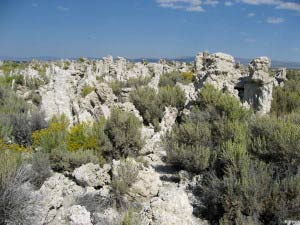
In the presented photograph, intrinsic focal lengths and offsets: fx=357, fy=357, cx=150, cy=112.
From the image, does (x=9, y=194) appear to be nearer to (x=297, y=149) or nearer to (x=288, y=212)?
(x=288, y=212)

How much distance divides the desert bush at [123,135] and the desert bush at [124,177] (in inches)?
74.6

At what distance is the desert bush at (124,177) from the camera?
269 inches

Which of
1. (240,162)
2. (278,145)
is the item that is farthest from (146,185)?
(278,145)

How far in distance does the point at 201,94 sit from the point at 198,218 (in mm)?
6279

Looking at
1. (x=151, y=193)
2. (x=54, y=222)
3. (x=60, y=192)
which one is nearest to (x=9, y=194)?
(x=54, y=222)

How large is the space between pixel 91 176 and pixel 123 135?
7.19 feet

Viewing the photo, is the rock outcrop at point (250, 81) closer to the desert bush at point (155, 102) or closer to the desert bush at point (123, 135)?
the desert bush at point (155, 102)

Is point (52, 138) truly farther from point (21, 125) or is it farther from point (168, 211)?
point (168, 211)

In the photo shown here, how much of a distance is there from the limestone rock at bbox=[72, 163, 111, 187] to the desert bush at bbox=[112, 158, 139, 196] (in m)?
0.31

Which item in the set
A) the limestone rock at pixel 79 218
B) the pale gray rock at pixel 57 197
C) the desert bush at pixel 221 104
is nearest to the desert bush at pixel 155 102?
the desert bush at pixel 221 104

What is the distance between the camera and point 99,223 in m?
5.04

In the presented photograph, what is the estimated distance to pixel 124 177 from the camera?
6922 millimetres

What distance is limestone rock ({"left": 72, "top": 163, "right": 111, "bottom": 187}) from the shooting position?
7.23 meters

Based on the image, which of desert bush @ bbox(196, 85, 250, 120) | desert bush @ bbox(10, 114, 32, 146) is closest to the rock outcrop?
desert bush @ bbox(196, 85, 250, 120)
